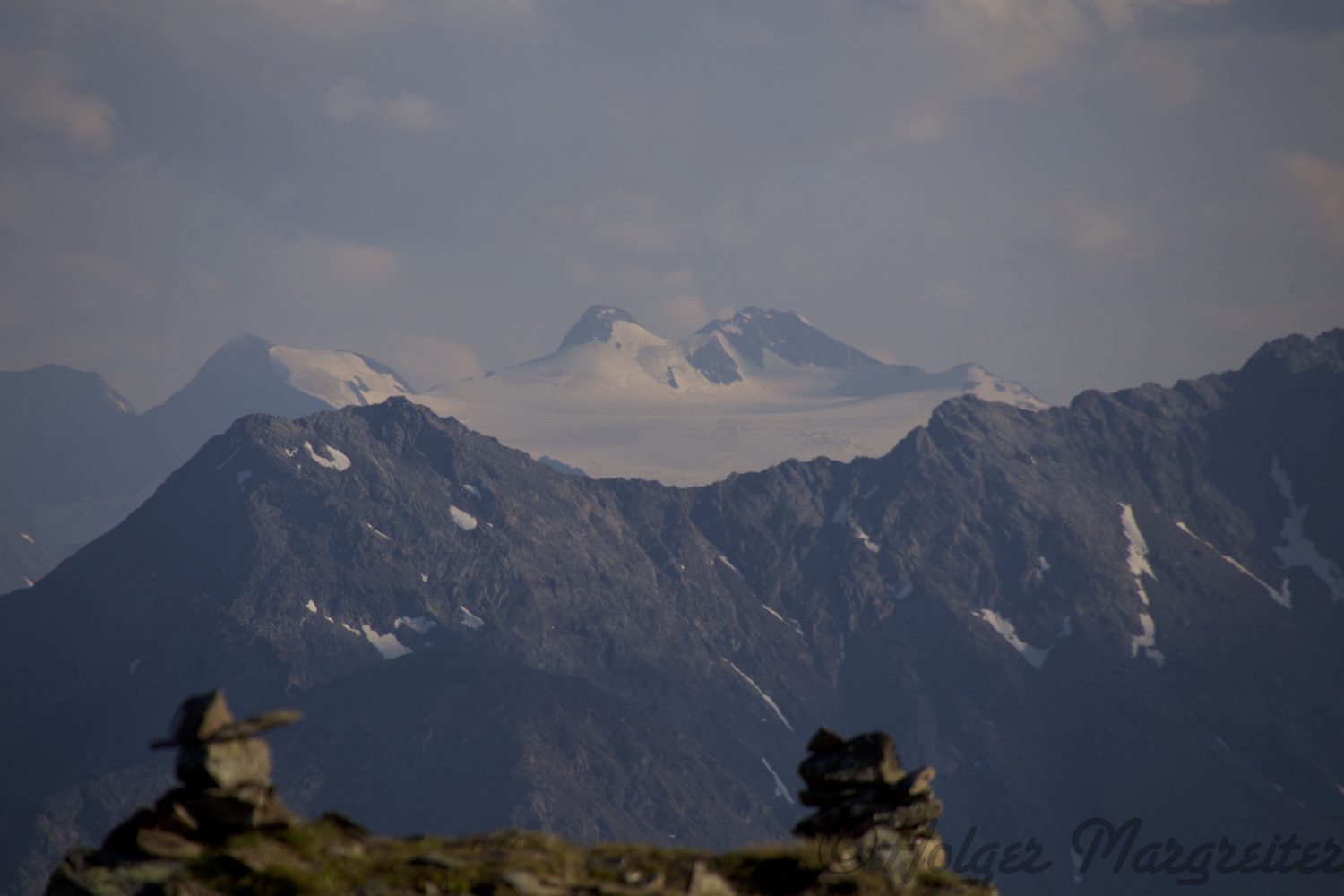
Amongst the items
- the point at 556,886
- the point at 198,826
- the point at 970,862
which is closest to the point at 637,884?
the point at 556,886

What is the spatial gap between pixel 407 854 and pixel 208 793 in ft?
18.7

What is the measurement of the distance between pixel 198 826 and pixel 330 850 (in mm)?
3594

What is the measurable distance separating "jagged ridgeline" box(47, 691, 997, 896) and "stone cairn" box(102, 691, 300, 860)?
4 cm

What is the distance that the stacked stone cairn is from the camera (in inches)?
Result: 1417

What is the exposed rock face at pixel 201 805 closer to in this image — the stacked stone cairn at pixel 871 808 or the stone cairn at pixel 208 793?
the stone cairn at pixel 208 793

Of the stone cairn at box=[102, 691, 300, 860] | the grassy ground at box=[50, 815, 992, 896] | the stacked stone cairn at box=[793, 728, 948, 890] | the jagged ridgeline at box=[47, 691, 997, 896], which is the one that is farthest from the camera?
the stacked stone cairn at box=[793, 728, 948, 890]

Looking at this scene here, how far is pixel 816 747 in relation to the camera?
1577 inches

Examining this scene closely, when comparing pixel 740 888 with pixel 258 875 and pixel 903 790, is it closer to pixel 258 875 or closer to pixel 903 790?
pixel 903 790

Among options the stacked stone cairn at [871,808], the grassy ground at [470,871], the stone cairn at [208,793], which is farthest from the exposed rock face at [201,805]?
the stacked stone cairn at [871,808]

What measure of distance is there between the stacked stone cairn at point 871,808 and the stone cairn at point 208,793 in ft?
52.1

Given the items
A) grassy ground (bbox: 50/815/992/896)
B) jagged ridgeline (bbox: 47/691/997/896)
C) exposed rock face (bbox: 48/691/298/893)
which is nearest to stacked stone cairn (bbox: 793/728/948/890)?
jagged ridgeline (bbox: 47/691/997/896)

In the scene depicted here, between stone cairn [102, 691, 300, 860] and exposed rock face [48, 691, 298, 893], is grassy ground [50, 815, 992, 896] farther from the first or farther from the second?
stone cairn [102, 691, 300, 860]

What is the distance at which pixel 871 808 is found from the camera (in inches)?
1489

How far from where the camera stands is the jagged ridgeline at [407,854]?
30.7 metres
